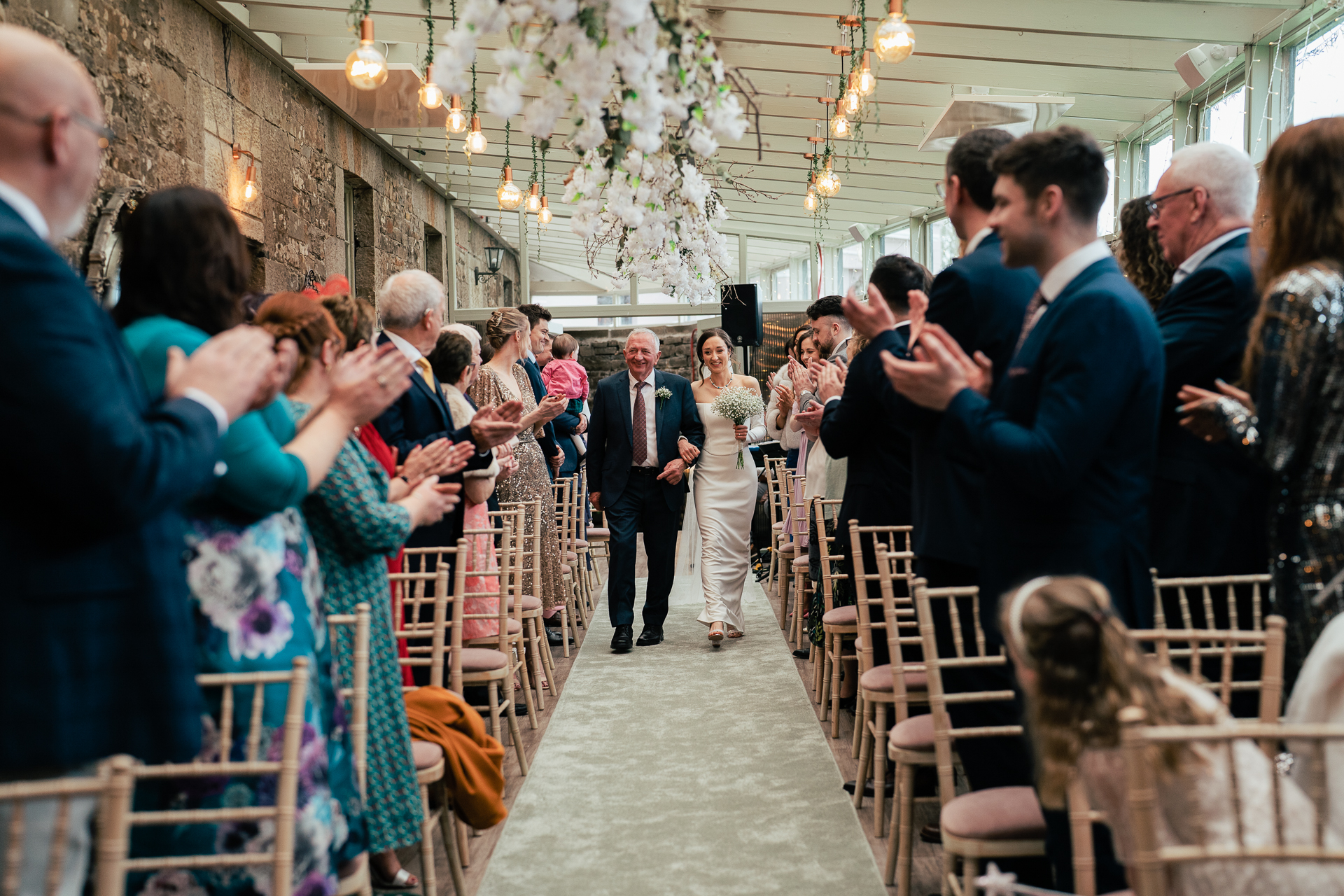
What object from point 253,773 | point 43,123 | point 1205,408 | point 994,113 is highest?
point 994,113

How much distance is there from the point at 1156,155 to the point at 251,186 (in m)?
6.78

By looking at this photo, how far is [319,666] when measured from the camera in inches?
73.4

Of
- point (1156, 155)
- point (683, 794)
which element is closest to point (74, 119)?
point (683, 794)

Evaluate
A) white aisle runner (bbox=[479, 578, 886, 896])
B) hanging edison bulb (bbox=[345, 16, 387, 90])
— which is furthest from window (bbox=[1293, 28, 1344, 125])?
hanging edison bulb (bbox=[345, 16, 387, 90])

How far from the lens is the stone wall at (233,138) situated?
5.69 m

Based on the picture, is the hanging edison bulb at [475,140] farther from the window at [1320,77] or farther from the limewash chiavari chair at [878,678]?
the window at [1320,77]

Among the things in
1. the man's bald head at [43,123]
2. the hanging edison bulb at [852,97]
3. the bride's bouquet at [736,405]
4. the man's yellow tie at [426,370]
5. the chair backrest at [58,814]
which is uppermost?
the hanging edison bulb at [852,97]

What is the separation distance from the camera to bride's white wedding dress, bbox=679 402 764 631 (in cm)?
604

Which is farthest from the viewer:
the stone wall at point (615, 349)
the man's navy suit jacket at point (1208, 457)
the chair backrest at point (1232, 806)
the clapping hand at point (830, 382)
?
the stone wall at point (615, 349)

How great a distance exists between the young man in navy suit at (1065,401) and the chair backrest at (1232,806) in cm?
68

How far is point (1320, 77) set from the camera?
18.2ft

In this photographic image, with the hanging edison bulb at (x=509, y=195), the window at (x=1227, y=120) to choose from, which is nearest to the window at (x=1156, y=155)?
the window at (x=1227, y=120)

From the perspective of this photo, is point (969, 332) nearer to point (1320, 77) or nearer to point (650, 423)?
point (650, 423)

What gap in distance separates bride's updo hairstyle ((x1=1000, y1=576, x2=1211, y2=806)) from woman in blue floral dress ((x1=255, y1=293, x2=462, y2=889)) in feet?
4.77
